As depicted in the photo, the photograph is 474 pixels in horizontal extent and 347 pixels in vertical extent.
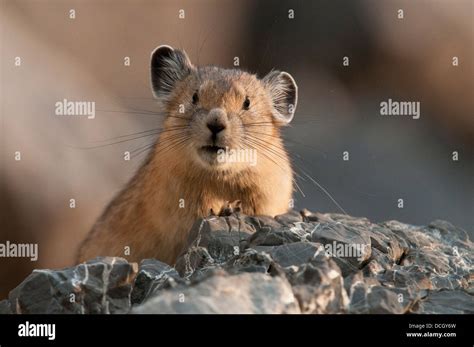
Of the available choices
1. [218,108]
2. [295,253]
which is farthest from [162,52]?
[295,253]

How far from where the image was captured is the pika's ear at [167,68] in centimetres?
1225

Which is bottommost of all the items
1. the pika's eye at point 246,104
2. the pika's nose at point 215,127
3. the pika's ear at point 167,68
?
the pika's nose at point 215,127

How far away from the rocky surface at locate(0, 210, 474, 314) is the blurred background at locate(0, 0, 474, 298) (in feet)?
21.6

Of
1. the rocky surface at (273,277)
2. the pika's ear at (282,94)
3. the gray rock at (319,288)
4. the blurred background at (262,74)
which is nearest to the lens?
the rocky surface at (273,277)

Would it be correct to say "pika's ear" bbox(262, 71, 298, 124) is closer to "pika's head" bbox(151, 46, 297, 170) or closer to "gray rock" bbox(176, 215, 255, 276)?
"pika's head" bbox(151, 46, 297, 170)
